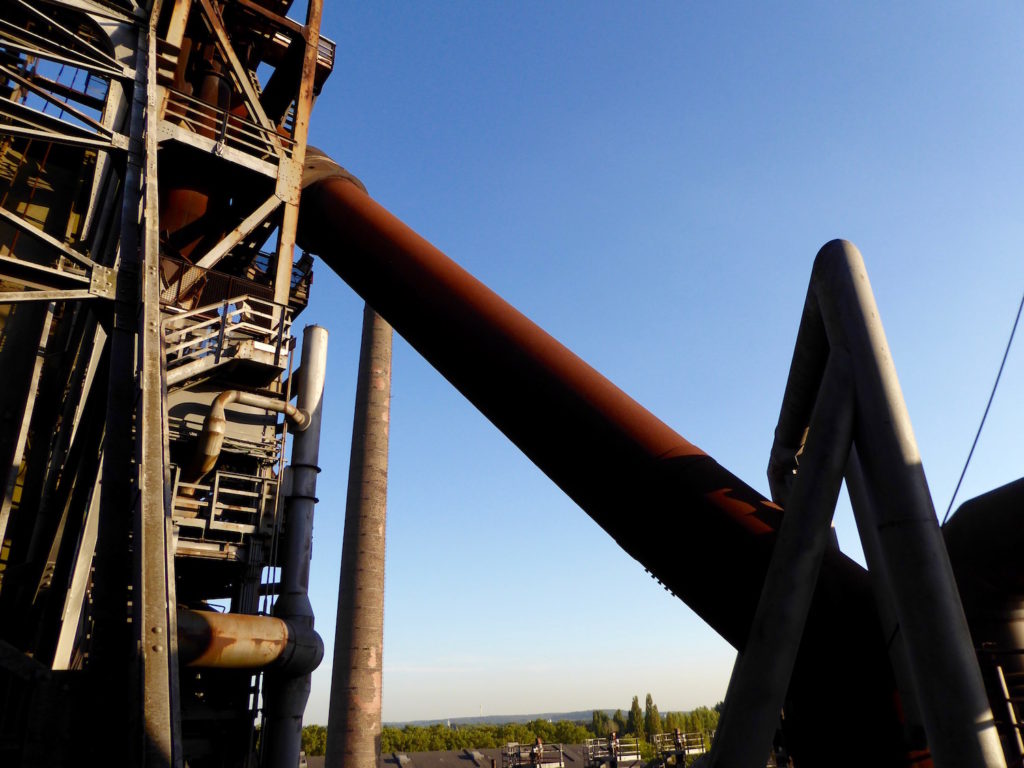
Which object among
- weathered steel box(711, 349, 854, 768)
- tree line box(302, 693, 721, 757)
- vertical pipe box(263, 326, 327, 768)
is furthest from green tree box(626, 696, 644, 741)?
weathered steel box(711, 349, 854, 768)

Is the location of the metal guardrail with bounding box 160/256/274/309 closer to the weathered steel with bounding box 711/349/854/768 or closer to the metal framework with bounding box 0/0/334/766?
the metal framework with bounding box 0/0/334/766

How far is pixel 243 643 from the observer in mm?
8266

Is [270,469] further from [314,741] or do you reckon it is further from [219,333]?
[314,741]

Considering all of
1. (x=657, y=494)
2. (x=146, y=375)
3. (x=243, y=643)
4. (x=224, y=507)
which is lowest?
(x=243, y=643)

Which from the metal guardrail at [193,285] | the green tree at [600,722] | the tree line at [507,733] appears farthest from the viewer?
the green tree at [600,722]

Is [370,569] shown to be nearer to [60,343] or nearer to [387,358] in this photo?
[387,358]

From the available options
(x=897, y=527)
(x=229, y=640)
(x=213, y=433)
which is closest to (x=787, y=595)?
(x=897, y=527)

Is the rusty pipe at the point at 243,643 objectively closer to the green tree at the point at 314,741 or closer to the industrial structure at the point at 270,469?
the industrial structure at the point at 270,469

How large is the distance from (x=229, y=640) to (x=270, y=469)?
2.89 m

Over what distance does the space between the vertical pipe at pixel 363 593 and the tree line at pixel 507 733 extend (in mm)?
59243

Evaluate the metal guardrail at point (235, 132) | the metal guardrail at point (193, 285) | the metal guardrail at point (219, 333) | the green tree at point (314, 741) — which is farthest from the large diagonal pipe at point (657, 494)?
the green tree at point (314, 741)

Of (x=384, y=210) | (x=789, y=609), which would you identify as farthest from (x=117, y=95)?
(x=789, y=609)

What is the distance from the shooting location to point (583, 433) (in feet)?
13.4

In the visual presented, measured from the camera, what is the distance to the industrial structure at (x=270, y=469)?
2561mm
